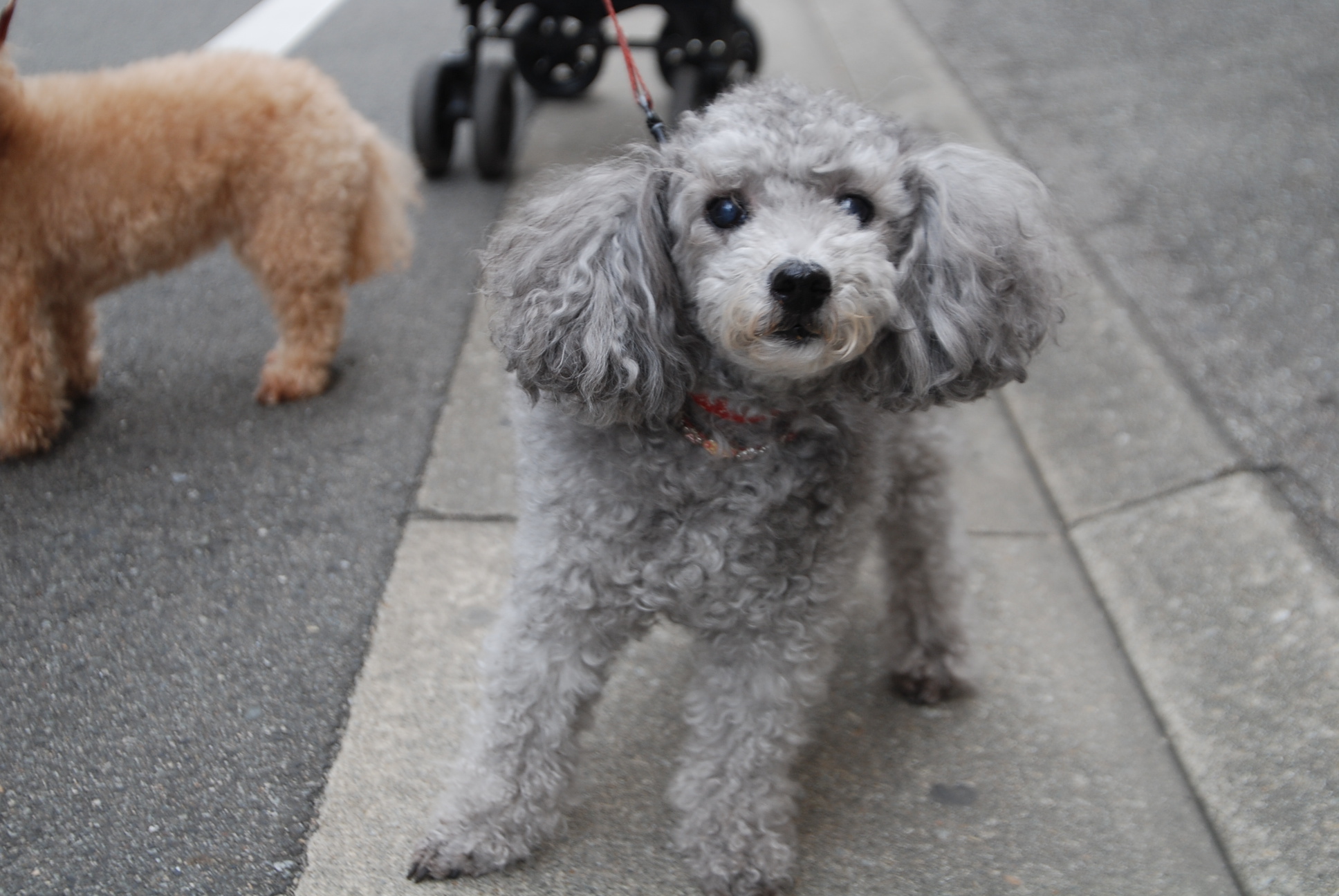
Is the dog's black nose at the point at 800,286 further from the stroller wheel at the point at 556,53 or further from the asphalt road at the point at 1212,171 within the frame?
the stroller wheel at the point at 556,53

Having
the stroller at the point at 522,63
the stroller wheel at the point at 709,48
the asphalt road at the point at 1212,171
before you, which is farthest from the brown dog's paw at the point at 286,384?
the asphalt road at the point at 1212,171

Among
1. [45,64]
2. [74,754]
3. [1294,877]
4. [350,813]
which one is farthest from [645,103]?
[45,64]

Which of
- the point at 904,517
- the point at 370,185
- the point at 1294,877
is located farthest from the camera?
the point at 370,185

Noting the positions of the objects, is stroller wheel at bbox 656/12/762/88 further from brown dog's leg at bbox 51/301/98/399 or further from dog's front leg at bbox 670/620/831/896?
dog's front leg at bbox 670/620/831/896

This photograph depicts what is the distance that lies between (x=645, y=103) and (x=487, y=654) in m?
1.29

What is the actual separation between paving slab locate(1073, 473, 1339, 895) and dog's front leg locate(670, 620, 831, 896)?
0.94 metres

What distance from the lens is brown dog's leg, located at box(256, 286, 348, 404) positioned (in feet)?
11.2

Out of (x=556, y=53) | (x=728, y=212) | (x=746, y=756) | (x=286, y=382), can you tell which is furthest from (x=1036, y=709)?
(x=556, y=53)

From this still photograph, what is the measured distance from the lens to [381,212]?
3.63m

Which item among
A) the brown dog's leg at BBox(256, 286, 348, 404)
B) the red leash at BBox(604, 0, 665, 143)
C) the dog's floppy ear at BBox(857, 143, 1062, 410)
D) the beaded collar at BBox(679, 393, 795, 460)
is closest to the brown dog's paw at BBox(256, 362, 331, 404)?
the brown dog's leg at BBox(256, 286, 348, 404)

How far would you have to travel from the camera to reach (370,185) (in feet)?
11.7

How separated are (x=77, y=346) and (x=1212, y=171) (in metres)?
4.23

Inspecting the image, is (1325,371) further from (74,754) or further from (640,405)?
(74,754)

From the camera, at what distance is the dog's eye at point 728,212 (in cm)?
192
